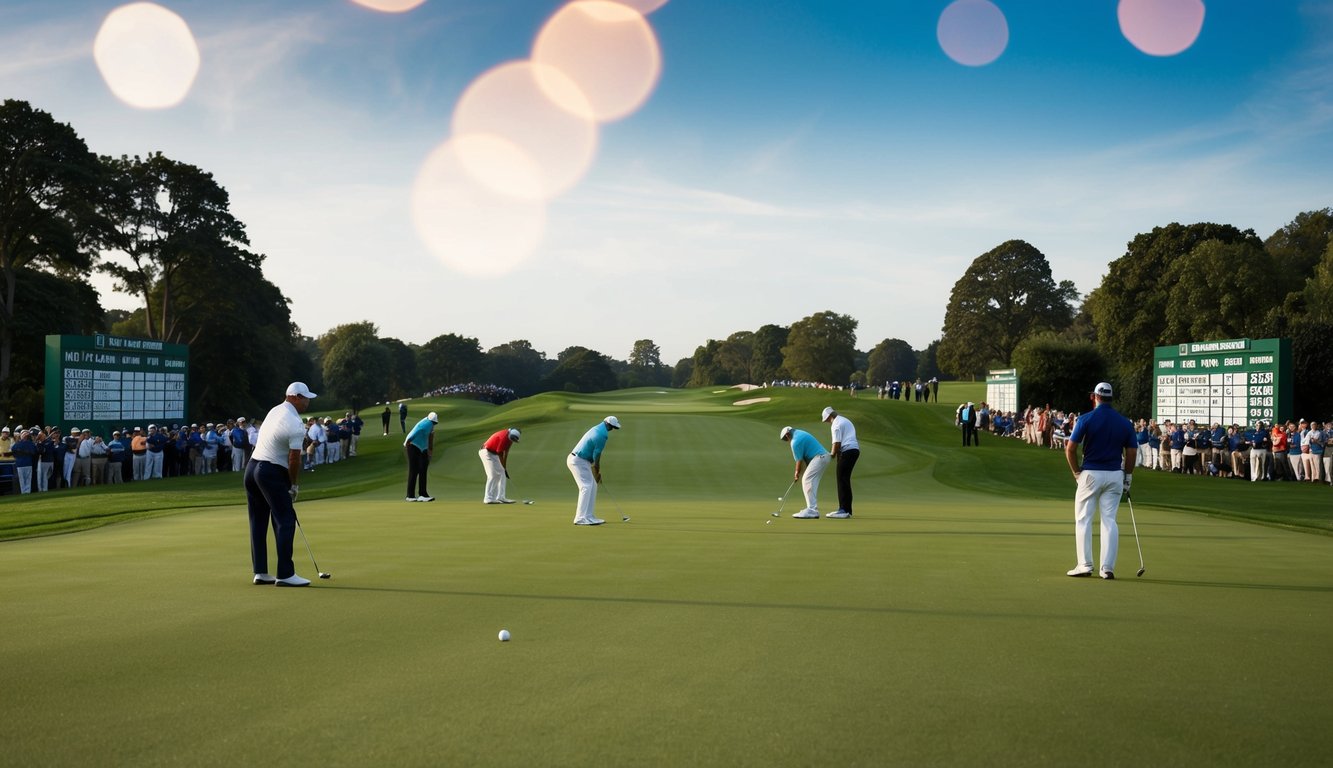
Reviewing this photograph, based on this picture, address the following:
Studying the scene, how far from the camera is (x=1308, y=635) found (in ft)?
24.9

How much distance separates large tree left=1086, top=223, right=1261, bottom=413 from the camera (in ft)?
202

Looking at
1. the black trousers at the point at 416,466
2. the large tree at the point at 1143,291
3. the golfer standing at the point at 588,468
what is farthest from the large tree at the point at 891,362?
the golfer standing at the point at 588,468

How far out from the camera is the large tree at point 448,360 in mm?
145625

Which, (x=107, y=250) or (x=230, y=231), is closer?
(x=107, y=250)

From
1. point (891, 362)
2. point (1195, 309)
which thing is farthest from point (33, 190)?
point (891, 362)

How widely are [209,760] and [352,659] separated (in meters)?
2.06

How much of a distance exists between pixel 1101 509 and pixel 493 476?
1505cm

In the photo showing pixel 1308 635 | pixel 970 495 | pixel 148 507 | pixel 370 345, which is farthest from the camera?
pixel 370 345

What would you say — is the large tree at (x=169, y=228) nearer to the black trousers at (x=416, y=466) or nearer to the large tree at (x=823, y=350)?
the black trousers at (x=416, y=466)

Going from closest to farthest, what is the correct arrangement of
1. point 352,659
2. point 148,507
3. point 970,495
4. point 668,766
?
point 668,766, point 352,659, point 148,507, point 970,495

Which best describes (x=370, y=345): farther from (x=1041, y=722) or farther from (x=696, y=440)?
(x=1041, y=722)

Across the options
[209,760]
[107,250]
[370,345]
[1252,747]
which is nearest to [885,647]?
[1252,747]

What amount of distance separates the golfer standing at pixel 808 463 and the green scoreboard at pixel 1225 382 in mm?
23405

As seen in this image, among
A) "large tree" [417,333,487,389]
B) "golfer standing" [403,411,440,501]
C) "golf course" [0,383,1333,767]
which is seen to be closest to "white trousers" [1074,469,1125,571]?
"golf course" [0,383,1333,767]
